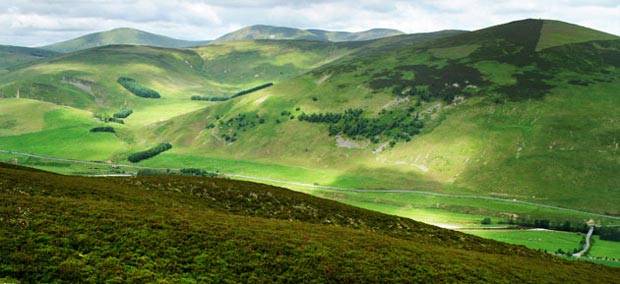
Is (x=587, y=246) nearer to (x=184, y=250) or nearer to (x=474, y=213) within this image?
(x=474, y=213)

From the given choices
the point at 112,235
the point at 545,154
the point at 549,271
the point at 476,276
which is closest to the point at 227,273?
the point at 112,235

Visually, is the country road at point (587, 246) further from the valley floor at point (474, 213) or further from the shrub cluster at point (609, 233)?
the shrub cluster at point (609, 233)

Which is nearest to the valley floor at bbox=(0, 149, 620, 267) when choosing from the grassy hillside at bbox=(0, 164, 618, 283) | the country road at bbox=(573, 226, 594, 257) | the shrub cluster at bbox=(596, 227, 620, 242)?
the country road at bbox=(573, 226, 594, 257)

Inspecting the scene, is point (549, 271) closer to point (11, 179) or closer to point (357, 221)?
point (357, 221)

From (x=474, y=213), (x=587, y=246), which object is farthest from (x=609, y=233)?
(x=474, y=213)

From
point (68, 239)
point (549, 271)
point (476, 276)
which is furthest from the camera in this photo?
point (549, 271)

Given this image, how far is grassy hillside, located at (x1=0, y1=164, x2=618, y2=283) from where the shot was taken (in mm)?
31031

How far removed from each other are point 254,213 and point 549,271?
129 feet

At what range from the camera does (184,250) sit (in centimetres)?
3612

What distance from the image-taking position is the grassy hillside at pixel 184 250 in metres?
31.0

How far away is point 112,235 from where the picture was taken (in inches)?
1407

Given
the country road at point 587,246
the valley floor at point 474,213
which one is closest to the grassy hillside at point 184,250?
the country road at point 587,246

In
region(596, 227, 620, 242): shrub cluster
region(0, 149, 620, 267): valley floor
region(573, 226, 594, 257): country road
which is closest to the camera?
region(573, 226, 594, 257): country road

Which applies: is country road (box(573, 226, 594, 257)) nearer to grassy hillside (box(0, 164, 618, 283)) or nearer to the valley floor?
the valley floor
